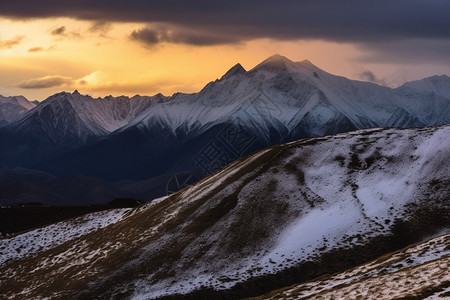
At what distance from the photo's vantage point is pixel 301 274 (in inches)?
2448

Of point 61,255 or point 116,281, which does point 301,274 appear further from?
point 61,255

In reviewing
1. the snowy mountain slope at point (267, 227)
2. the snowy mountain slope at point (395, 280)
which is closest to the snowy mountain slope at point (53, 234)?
the snowy mountain slope at point (267, 227)

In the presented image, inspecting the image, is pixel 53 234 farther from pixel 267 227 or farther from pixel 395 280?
pixel 395 280

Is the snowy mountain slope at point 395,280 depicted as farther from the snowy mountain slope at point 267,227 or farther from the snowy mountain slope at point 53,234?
the snowy mountain slope at point 53,234

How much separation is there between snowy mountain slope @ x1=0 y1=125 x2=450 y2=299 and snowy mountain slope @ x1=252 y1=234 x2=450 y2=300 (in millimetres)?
12176

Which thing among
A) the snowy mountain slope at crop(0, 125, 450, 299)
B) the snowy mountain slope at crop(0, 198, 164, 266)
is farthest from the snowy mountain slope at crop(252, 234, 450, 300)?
the snowy mountain slope at crop(0, 198, 164, 266)

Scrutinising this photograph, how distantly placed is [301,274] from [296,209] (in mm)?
16199

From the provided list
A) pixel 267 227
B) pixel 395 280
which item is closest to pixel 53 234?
pixel 267 227

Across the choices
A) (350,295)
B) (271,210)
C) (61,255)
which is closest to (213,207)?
(271,210)

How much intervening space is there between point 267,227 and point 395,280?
110ft

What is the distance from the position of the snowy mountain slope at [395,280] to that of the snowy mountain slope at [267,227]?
12.2 m

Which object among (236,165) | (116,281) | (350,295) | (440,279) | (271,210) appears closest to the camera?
(440,279)

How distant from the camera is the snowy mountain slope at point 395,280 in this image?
37.3 m

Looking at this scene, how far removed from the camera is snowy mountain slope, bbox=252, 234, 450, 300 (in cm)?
3728
